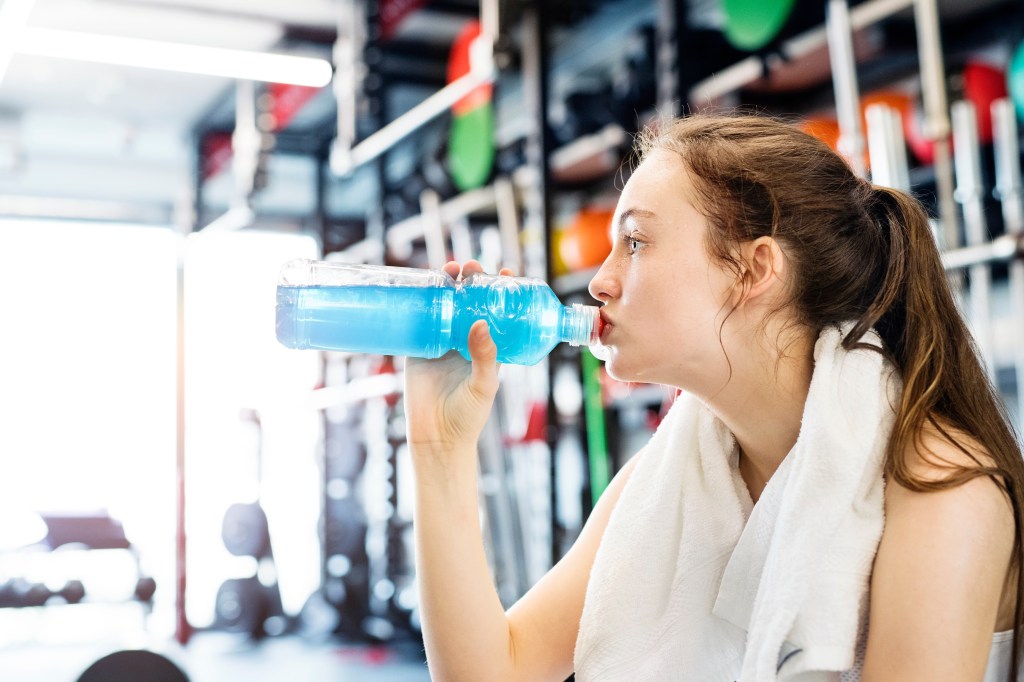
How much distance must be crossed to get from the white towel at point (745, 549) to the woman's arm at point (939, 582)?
0.03 metres

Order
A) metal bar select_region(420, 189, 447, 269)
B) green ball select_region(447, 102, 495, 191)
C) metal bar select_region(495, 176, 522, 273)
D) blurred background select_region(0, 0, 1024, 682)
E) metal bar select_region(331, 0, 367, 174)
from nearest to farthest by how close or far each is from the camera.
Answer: blurred background select_region(0, 0, 1024, 682)
metal bar select_region(331, 0, 367, 174)
metal bar select_region(495, 176, 522, 273)
green ball select_region(447, 102, 495, 191)
metal bar select_region(420, 189, 447, 269)

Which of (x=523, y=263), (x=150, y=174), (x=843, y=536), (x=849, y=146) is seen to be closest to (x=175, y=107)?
(x=150, y=174)

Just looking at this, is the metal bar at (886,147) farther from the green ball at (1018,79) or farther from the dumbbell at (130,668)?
the dumbbell at (130,668)

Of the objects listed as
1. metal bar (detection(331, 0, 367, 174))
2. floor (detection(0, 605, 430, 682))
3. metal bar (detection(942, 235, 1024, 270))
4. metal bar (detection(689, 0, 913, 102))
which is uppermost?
metal bar (detection(331, 0, 367, 174))

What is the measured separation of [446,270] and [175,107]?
589 centimetres

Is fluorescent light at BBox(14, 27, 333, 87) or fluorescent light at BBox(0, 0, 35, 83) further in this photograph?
fluorescent light at BBox(14, 27, 333, 87)

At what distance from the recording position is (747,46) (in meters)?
3.05

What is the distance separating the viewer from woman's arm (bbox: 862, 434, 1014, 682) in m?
1.02

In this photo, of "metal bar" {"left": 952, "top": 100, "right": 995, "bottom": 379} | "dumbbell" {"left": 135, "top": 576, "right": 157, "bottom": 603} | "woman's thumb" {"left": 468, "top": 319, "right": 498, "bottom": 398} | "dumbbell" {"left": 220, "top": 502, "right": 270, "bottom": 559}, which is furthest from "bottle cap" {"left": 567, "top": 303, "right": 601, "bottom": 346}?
"dumbbell" {"left": 135, "top": 576, "right": 157, "bottom": 603}

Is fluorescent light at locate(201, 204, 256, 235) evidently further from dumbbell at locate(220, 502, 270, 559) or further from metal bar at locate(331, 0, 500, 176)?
dumbbell at locate(220, 502, 270, 559)

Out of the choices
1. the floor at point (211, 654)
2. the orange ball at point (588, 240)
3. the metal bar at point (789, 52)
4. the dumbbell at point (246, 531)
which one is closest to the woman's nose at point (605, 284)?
the metal bar at point (789, 52)

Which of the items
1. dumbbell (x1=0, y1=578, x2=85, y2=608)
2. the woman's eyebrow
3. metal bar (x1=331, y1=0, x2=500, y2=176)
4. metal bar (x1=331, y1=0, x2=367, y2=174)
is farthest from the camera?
dumbbell (x1=0, y1=578, x2=85, y2=608)

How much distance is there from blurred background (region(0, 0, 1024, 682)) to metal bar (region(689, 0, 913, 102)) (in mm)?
12

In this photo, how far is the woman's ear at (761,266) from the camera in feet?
4.10
